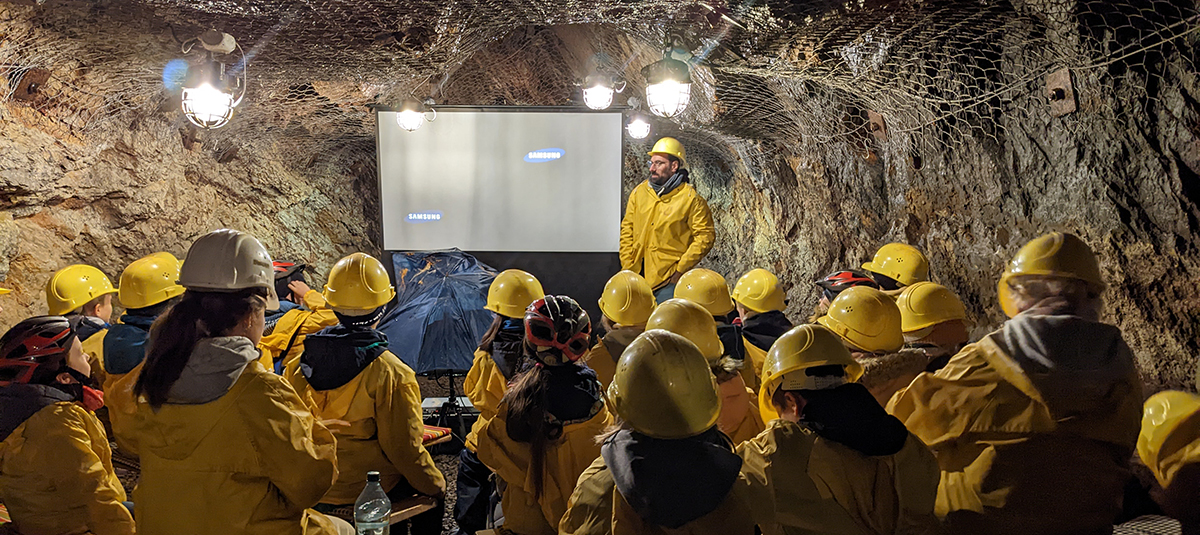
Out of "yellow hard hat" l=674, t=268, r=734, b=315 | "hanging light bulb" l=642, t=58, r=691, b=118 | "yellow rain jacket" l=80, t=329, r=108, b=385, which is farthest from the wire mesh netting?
"yellow rain jacket" l=80, t=329, r=108, b=385

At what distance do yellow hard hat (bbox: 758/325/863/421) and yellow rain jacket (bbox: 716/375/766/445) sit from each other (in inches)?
23.7

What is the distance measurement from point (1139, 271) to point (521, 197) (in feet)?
17.5

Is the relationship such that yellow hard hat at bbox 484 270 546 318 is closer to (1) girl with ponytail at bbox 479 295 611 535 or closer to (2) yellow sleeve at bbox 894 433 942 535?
(1) girl with ponytail at bbox 479 295 611 535

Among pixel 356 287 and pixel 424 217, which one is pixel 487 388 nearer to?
pixel 356 287

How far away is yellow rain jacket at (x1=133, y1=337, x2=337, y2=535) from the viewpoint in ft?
5.97

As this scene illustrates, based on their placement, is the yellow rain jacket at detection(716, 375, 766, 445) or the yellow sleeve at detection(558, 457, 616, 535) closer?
the yellow sleeve at detection(558, 457, 616, 535)

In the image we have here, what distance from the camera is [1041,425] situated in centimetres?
199

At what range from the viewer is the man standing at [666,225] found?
5.99 meters

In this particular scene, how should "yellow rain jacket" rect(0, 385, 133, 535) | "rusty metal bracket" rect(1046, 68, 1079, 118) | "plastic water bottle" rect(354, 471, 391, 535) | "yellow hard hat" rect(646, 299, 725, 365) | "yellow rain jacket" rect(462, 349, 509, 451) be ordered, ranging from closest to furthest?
"yellow rain jacket" rect(0, 385, 133, 535)
"plastic water bottle" rect(354, 471, 391, 535)
"yellow hard hat" rect(646, 299, 725, 365)
"yellow rain jacket" rect(462, 349, 509, 451)
"rusty metal bracket" rect(1046, 68, 1079, 118)

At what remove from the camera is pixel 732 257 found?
10969mm

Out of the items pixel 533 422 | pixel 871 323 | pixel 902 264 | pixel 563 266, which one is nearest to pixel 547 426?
pixel 533 422

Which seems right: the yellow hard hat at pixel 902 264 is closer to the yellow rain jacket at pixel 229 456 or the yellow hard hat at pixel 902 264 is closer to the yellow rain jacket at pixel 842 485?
the yellow rain jacket at pixel 842 485

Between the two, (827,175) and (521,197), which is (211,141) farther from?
(827,175)

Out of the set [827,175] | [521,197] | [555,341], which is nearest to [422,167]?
[521,197]
